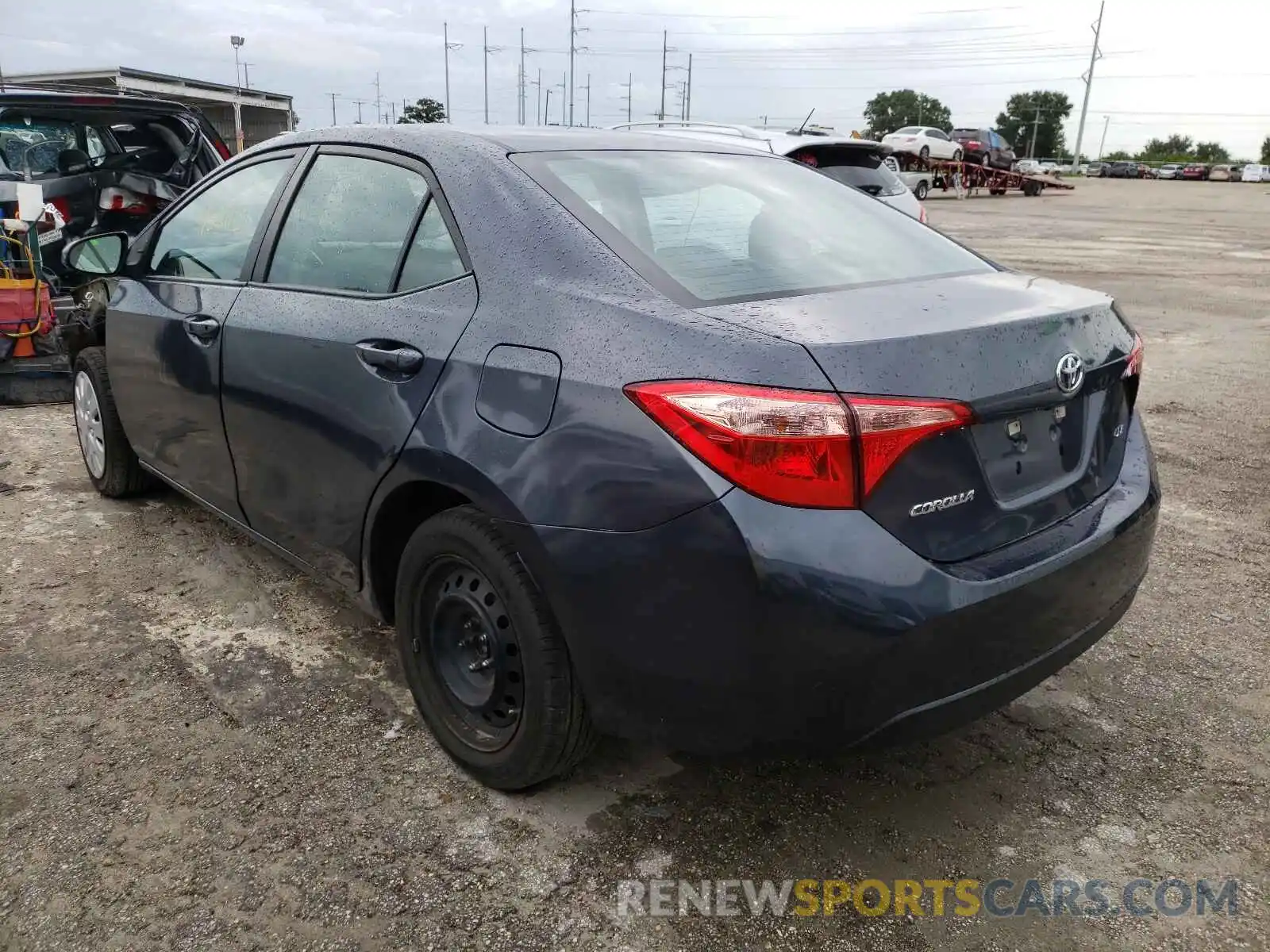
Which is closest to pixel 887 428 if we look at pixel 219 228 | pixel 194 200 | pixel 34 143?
pixel 219 228

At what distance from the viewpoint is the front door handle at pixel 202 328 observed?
126 inches

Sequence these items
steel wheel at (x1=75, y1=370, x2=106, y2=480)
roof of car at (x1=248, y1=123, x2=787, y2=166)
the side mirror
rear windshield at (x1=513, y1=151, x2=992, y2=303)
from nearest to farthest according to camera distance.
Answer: rear windshield at (x1=513, y1=151, x2=992, y2=303)
roof of car at (x1=248, y1=123, x2=787, y2=166)
the side mirror
steel wheel at (x1=75, y1=370, x2=106, y2=480)

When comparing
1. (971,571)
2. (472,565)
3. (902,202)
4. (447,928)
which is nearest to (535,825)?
(447,928)

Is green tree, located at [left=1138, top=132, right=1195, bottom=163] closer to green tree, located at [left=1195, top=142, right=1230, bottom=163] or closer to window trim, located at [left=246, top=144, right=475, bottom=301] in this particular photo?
green tree, located at [left=1195, top=142, right=1230, bottom=163]

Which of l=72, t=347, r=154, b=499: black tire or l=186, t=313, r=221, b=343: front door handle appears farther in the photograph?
l=72, t=347, r=154, b=499: black tire

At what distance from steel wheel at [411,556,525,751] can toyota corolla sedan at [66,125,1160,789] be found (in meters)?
0.01

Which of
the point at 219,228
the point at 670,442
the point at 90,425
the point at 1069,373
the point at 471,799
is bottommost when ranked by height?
the point at 471,799

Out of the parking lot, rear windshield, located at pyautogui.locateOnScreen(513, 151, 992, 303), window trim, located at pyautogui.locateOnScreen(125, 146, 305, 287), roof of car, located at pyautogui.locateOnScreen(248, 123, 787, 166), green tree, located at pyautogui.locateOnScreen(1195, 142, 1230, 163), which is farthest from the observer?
green tree, located at pyautogui.locateOnScreen(1195, 142, 1230, 163)

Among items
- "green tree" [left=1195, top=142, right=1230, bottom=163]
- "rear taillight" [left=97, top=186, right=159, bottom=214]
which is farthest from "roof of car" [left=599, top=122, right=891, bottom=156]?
"green tree" [left=1195, top=142, right=1230, bottom=163]

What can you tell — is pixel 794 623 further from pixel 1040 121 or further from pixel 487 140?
pixel 1040 121

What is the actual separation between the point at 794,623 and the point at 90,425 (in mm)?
3885

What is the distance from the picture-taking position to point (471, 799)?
2.46 metres

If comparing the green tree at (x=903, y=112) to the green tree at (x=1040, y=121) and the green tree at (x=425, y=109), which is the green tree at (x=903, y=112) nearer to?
the green tree at (x=1040, y=121)

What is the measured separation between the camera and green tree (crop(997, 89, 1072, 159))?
116m
